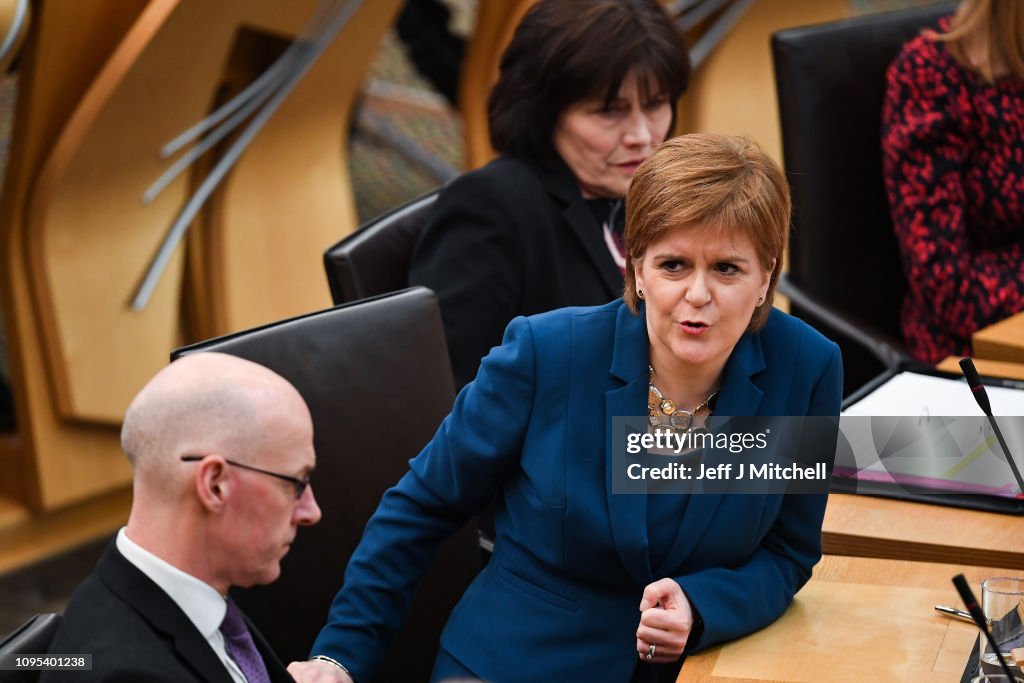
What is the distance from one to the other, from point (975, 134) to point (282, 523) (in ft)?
6.46

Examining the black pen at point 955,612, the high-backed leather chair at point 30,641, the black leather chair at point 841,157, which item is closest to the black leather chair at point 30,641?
the high-backed leather chair at point 30,641

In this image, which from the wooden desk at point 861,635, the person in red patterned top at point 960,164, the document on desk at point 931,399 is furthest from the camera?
the person in red patterned top at point 960,164

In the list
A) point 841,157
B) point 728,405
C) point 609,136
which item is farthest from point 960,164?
point 728,405

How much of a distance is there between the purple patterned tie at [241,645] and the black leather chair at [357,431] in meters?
0.42

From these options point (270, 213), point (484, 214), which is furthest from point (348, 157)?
point (484, 214)

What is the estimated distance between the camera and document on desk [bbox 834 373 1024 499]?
1.90 meters

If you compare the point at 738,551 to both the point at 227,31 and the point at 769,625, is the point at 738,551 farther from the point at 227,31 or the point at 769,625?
the point at 227,31

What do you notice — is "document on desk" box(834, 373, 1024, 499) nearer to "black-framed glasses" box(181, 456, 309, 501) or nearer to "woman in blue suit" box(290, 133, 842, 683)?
"woman in blue suit" box(290, 133, 842, 683)

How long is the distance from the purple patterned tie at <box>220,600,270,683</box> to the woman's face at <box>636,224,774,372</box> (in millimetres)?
601

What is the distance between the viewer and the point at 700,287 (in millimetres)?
1619

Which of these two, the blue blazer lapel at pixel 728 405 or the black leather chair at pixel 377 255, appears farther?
the black leather chair at pixel 377 255

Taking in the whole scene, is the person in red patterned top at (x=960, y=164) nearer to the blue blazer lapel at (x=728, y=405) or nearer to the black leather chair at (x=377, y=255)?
the black leather chair at (x=377, y=255)

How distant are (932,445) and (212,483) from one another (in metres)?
1.12

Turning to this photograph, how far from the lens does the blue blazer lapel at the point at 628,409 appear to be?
1641 millimetres
